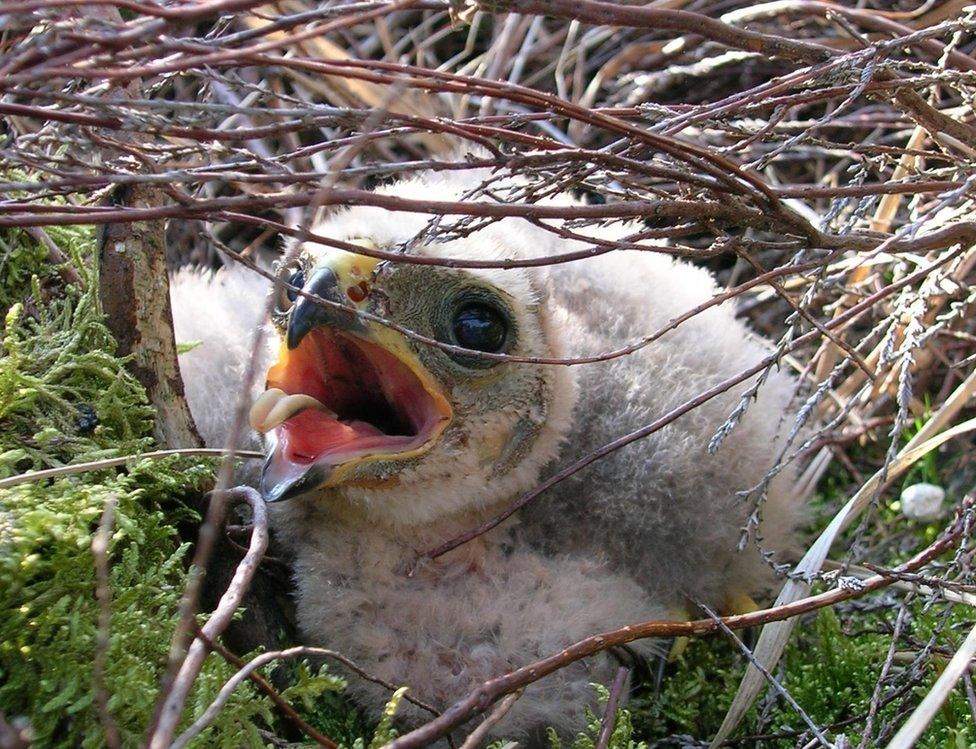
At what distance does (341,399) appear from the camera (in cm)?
212

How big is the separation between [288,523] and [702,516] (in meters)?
0.87

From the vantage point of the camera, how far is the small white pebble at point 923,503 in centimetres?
262

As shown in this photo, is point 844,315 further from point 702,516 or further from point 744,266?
point 744,266

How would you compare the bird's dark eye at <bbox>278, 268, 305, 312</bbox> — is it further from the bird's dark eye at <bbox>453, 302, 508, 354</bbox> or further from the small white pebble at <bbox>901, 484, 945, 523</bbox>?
the small white pebble at <bbox>901, 484, 945, 523</bbox>

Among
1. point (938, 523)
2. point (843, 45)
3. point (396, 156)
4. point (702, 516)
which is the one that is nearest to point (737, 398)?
point (702, 516)

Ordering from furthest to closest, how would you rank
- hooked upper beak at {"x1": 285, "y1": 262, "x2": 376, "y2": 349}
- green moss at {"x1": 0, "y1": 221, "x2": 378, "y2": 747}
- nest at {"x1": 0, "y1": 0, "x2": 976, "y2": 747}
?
hooked upper beak at {"x1": 285, "y1": 262, "x2": 376, "y2": 349} → green moss at {"x1": 0, "y1": 221, "x2": 378, "y2": 747} → nest at {"x1": 0, "y1": 0, "x2": 976, "y2": 747}

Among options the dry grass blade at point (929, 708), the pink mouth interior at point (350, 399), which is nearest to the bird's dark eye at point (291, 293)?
the pink mouth interior at point (350, 399)

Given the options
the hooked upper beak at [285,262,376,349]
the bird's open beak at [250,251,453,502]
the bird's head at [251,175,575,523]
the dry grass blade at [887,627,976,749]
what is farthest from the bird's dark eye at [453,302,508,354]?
the dry grass blade at [887,627,976,749]

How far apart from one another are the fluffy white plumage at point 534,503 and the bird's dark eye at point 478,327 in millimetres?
56

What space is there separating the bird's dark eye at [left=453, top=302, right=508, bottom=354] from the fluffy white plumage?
6 cm

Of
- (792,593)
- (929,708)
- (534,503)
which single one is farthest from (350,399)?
(929,708)

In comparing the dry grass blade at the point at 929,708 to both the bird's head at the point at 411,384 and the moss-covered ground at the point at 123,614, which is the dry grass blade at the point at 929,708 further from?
the bird's head at the point at 411,384

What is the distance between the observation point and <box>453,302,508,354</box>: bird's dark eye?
6.72 feet

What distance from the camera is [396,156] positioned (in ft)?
12.1
